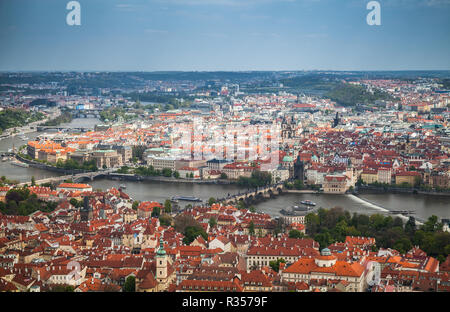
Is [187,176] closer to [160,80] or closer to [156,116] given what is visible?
[156,116]

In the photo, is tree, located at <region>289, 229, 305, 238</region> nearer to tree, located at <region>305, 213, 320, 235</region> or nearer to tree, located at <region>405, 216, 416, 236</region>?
tree, located at <region>305, 213, 320, 235</region>

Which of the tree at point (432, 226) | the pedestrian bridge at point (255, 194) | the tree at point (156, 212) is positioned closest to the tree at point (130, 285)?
the tree at point (432, 226)

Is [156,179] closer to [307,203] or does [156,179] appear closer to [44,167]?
[44,167]

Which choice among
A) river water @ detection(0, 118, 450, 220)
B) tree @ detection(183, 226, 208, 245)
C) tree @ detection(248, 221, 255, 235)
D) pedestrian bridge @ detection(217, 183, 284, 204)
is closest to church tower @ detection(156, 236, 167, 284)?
tree @ detection(183, 226, 208, 245)

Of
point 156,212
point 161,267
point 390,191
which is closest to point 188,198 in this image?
point 156,212

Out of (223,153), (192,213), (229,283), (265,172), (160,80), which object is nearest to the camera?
(229,283)

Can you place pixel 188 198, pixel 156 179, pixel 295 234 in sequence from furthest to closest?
pixel 156 179
pixel 188 198
pixel 295 234

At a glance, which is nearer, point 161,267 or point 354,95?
point 161,267

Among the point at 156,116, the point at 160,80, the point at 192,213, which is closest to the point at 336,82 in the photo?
the point at 156,116

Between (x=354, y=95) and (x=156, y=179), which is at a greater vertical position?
(x=354, y=95)
